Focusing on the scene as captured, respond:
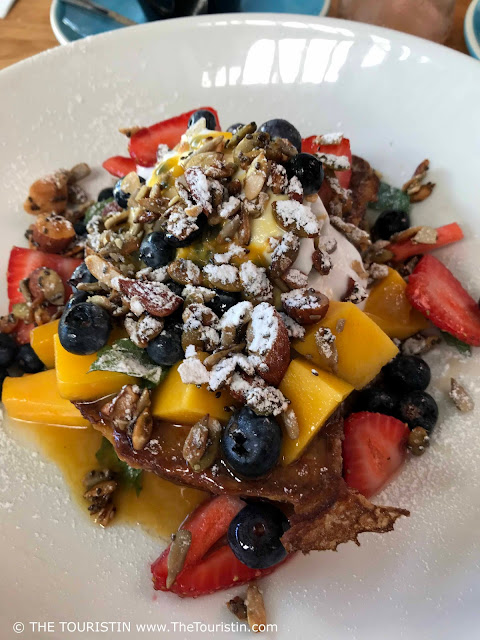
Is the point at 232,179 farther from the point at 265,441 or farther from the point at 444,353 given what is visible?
the point at 444,353

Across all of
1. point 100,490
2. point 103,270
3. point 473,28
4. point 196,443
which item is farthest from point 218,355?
point 473,28

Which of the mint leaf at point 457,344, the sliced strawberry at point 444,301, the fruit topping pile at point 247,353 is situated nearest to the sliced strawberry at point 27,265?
the fruit topping pile at point 247,353

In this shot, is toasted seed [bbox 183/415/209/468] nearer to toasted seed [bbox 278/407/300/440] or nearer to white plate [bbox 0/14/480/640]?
toasted seed [bbox 278/407/300/440]

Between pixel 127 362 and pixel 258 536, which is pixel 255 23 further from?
pixel 258 536

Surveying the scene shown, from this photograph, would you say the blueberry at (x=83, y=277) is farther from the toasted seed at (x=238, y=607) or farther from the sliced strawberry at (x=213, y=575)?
the toasted seed at (x=238, y=607)

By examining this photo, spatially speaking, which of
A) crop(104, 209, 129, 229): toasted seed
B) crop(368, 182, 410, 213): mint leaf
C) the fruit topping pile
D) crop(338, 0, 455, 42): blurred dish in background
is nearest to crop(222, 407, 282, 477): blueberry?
the fruit topping pile

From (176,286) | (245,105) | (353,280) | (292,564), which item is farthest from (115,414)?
(245,105)
